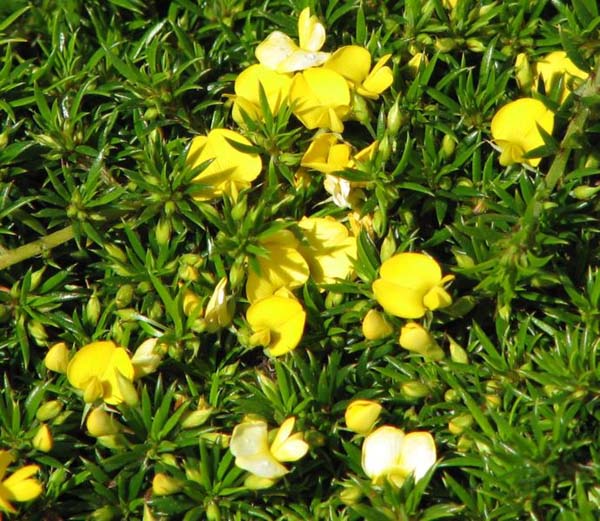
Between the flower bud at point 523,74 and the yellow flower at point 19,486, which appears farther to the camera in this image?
the flower bud at point 523,74

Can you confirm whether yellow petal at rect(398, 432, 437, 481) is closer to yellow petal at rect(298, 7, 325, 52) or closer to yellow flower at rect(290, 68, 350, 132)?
yellow flower at rect(290, 68, 350, 132)

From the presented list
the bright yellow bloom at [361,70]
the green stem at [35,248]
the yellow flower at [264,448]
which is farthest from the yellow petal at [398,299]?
the green stem at [35,248]

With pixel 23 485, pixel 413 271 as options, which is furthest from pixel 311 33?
pixel 23 485

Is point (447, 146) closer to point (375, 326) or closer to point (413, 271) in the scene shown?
point (413, 271)

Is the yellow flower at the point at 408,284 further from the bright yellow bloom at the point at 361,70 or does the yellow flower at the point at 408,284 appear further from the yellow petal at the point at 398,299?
the bright yellow bloom at the point at 361,70

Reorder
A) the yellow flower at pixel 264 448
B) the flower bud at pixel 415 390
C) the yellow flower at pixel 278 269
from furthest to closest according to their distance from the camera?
the yellow flower at pixel 278 269 → the flower bud at pixel 415 390 → the yellow flower at pixel 264 448

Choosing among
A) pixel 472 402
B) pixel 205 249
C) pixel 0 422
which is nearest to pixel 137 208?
pixel 205 249

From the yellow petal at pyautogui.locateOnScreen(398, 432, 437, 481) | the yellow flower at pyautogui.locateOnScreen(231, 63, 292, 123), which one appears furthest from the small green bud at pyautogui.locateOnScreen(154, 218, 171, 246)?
the yellow petal at pyautogui.locateOnScreen(398, 432, 437, 481)

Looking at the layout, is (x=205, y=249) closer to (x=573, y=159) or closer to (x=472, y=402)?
(x=472, y=402)
